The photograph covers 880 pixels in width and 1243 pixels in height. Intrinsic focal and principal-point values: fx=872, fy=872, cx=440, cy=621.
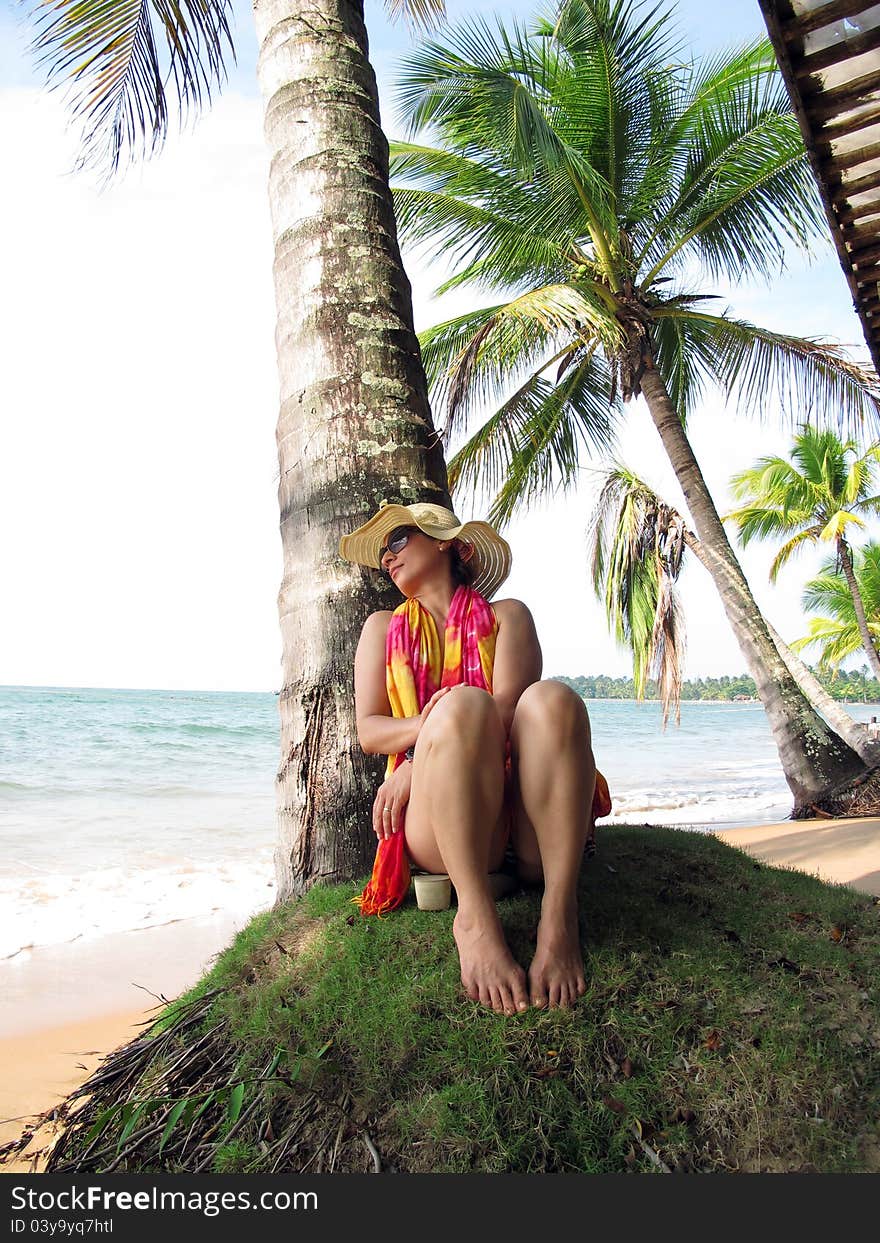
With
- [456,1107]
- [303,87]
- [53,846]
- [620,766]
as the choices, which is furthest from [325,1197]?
[620,766]

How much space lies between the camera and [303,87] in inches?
162

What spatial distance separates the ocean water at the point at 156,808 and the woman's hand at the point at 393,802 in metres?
4.26

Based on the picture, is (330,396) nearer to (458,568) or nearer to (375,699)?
(458,568)

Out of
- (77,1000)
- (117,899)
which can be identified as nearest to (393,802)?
(77,1000)

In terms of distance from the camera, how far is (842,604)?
29.9 metres

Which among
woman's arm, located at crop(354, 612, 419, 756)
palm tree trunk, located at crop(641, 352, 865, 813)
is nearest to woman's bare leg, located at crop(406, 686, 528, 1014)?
woman's arm, located at crop(354, 612, 419, 756)

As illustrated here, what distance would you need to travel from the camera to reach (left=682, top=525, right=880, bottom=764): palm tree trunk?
35.9 ft

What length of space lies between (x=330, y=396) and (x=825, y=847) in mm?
6084

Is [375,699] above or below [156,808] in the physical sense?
above

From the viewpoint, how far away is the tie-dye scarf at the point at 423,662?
2912 mm

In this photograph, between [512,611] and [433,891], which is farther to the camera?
[512,611]

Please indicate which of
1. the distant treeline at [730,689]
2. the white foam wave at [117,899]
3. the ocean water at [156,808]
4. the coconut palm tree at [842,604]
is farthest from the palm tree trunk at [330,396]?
the distant treeline at [730,689]

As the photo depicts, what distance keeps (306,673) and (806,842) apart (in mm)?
6111

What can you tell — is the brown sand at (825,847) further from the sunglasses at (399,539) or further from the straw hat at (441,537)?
the sunglasses at (399,539)
